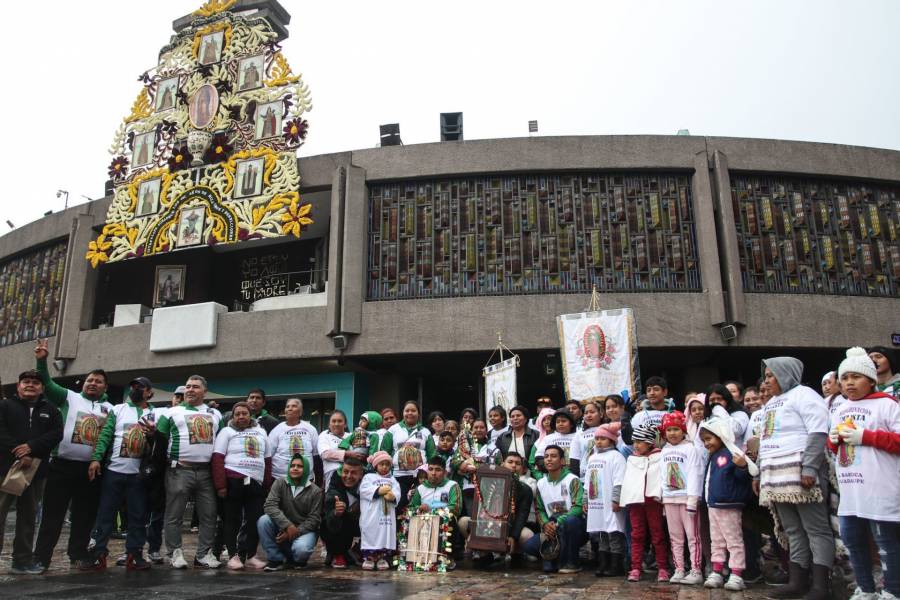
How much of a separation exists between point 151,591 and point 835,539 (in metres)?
5.54

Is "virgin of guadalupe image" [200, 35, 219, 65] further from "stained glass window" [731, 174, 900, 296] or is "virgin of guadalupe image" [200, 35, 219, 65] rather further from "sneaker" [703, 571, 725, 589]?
"sneaker" [703, 571, 725, 589]

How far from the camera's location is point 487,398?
1369cm

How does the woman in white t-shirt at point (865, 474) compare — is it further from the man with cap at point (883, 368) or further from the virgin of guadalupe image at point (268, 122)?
the virgin of guadalupe image at point (268, 122)

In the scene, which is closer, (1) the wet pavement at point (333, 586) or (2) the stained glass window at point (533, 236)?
(1) the wet pavement at point (333, 586)

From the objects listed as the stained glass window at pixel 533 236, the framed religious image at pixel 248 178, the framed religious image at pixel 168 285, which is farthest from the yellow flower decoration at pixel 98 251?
the stained glass window at pixel 533 236

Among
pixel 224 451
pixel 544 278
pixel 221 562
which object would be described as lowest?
pixel 221 562

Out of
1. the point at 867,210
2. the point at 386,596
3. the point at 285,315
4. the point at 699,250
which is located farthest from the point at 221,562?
the point at 867,210

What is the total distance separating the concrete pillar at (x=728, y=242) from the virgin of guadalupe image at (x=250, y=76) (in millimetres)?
12431

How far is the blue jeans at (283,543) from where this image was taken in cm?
763

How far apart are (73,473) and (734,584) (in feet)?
21.1

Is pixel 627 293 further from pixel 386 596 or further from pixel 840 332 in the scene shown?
pixel 386 596

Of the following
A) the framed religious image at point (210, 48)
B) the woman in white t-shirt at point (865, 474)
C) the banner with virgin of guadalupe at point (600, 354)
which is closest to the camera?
the woman in white t-shirt at point (865, 474)

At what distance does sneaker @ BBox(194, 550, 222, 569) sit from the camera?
298 inches

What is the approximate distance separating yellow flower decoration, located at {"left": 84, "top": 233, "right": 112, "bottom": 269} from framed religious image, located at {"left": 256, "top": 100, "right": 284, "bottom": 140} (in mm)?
5299
